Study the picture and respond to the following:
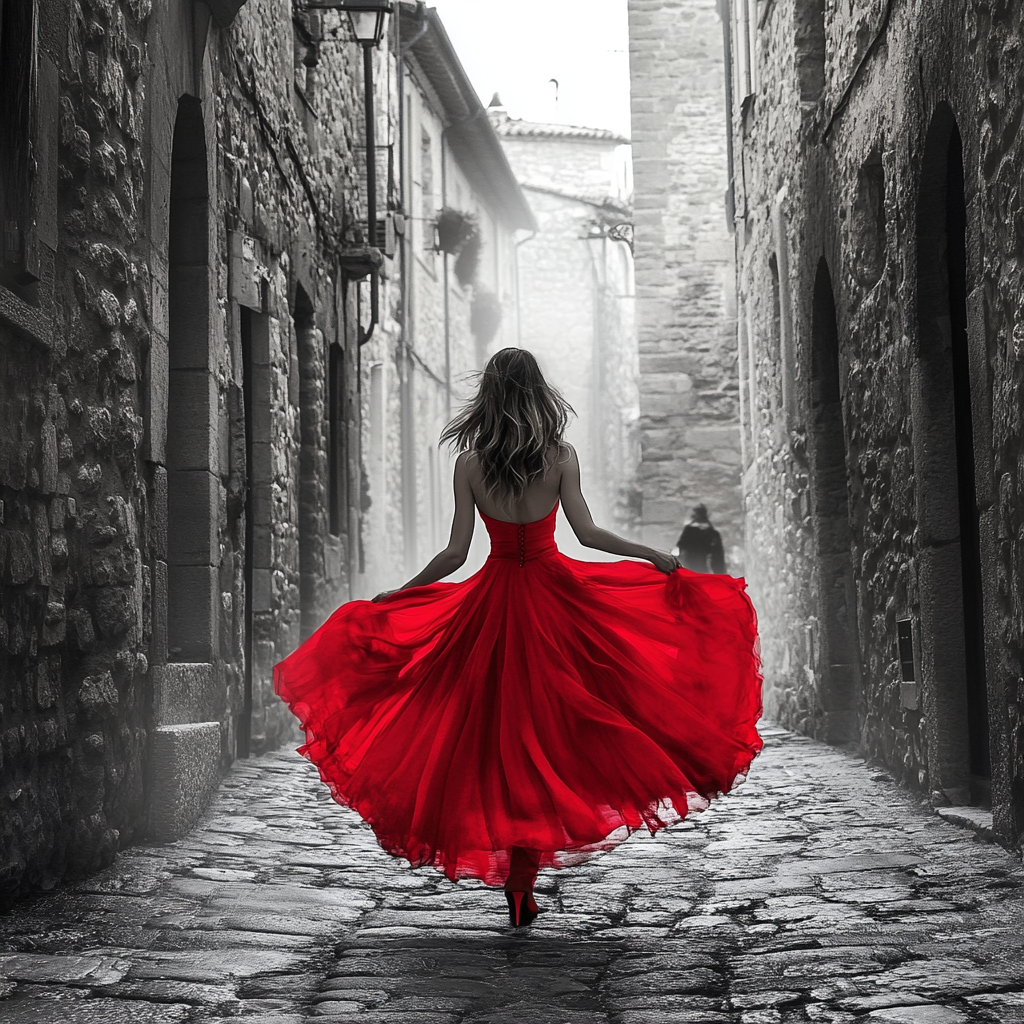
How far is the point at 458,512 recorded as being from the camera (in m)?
3.88

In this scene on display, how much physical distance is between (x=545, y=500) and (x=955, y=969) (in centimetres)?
153

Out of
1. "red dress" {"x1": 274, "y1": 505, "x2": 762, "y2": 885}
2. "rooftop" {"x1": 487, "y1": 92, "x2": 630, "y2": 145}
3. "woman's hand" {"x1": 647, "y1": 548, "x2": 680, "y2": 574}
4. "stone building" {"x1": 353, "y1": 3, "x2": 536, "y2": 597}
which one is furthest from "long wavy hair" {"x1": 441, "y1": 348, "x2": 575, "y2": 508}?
"rooftop" {"x1": 487, "y1": 92, "x2": 630, "y2": 145}

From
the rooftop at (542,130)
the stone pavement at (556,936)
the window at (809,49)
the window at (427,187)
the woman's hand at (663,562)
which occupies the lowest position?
the stone pavement at (556,936)

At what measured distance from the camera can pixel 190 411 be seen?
643 cm

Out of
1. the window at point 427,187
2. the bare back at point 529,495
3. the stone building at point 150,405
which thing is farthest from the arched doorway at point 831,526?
the window at point 427,187

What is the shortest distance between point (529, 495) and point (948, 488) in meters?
2.44

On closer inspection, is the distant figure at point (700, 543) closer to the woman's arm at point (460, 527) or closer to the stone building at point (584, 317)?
the woman's arm at point (460, 527)

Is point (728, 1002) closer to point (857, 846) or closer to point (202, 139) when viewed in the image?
point (857, 846)

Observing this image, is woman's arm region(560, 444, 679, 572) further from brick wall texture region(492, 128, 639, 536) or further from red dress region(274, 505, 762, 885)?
brick wall texture region(492, 128, 639, 536)

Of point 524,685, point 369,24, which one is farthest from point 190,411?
point 369,24

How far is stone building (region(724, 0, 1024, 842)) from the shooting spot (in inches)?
180

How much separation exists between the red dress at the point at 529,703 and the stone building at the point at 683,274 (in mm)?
13644

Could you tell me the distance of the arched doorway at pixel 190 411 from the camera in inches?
251

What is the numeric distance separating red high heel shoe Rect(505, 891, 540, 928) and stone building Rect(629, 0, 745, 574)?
13.9 m
